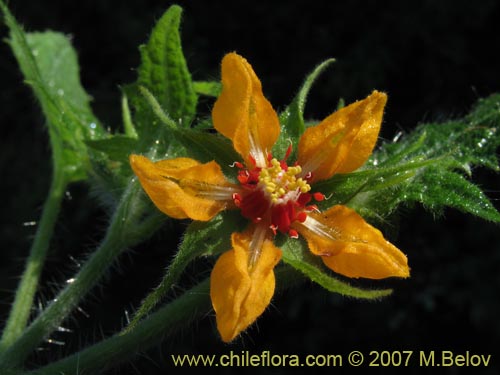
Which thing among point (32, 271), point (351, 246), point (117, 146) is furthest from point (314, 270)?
point (32, 271)

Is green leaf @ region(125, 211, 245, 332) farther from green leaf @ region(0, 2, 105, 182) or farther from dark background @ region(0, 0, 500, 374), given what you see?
dark background @ region(0, 0, 500, 374)

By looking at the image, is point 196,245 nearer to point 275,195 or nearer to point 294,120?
point 275,195

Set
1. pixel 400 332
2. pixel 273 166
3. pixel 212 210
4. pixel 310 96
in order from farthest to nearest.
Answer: pixel 310 96, pixel 400 332, pixel 273 166, pixel 212 210

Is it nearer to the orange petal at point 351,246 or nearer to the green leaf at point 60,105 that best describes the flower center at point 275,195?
the orange petal at point 351,246

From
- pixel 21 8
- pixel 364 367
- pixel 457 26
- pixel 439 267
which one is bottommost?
pixel 364 367

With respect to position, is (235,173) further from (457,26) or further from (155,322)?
(457,26)

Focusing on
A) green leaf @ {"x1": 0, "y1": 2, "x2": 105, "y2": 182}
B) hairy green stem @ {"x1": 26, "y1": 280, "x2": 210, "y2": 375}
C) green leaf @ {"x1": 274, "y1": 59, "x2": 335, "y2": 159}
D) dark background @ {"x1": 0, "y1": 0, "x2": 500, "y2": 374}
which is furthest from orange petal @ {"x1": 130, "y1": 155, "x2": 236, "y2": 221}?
dark background @ {"x1": 0, "y1": 0, "x2": 500, "y2": 374}

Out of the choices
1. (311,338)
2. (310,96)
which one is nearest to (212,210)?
(311,338)

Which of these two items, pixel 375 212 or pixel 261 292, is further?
pixel 375 212
